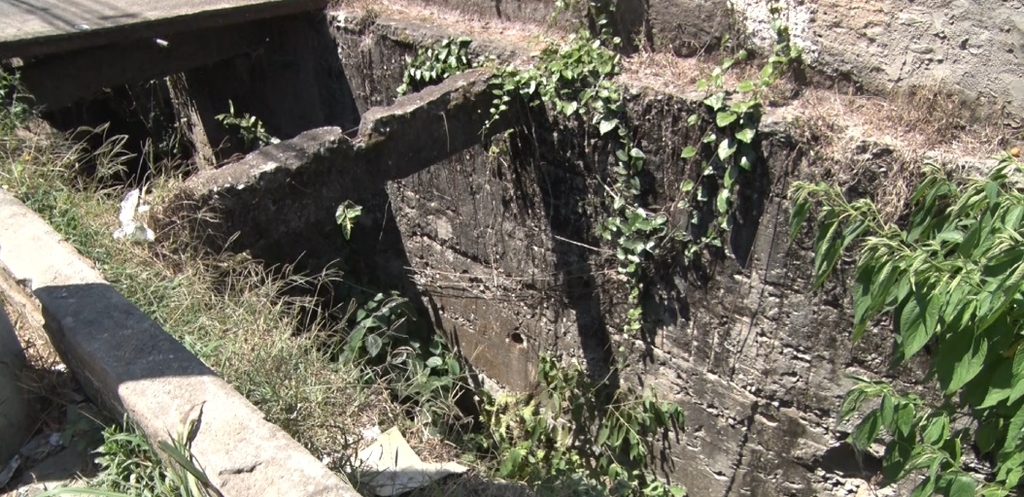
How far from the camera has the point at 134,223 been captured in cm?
393

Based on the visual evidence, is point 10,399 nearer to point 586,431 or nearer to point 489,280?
point 489,280

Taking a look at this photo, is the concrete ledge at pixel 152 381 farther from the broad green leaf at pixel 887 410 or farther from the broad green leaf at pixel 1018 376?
the broad green leaf at pixel 1018 376

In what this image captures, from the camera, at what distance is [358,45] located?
17.5 feet

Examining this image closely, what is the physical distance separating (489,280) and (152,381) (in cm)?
277

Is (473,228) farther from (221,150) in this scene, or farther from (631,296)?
(221,150)

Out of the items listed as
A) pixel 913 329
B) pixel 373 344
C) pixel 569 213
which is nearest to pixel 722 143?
pixel 569 213

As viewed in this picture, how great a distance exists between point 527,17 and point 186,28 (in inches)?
83.6

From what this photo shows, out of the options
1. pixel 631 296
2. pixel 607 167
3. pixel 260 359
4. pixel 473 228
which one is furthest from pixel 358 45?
pixel 260 359

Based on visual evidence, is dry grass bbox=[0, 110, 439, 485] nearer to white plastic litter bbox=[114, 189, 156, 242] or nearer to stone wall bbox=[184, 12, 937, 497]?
white plastic litter bbox=[114, 189, 156, 242]

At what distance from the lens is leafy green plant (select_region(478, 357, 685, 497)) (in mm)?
4617

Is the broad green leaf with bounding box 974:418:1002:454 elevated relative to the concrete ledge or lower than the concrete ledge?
lower

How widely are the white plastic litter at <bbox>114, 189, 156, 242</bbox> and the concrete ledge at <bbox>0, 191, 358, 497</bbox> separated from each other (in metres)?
0.53

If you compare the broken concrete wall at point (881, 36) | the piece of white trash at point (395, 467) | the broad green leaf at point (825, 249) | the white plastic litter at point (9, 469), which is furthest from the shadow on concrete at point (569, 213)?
the white plastic litter at point (9, 469)

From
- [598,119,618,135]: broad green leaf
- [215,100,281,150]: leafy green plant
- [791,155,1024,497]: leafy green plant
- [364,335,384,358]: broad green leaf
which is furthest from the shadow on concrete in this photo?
[215,100,281,150]: leafy green plant
